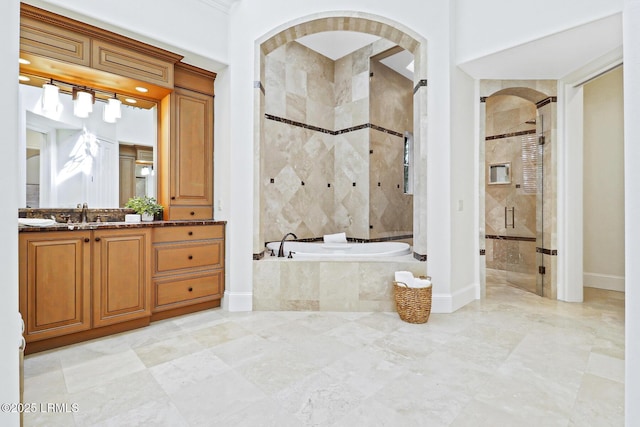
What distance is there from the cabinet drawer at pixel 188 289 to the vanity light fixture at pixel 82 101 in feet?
5.36

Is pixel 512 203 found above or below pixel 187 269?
above

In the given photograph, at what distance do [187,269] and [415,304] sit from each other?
6.79ft

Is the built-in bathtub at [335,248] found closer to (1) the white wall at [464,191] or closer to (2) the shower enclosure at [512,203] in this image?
(1) the white wall at [464,191]

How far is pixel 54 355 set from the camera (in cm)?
217

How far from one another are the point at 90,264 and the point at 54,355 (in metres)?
0.62

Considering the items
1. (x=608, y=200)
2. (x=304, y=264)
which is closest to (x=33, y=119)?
(x=304, y=264)

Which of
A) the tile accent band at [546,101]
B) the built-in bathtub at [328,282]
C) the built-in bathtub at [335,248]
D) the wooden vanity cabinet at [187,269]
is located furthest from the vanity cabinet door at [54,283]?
the tile accent band at [546,101]

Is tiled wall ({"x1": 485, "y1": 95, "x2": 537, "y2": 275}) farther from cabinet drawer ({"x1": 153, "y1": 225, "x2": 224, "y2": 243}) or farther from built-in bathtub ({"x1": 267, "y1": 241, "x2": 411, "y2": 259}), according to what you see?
cabinet drawer ({"x1": 153, "y1": 225, "x2": 224, "y2": 243})

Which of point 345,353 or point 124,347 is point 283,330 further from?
point 124,347

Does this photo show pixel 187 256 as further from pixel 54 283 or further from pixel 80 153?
pixel 80 153

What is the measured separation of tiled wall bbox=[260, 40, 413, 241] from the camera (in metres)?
4.26

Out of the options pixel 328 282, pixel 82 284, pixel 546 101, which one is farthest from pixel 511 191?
pixel 82 284

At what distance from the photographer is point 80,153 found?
2.82 meters

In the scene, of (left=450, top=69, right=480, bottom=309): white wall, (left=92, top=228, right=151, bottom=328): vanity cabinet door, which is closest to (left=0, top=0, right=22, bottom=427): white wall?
(left=92, top=228, right=151, bottom=328): vanity cabinet door
